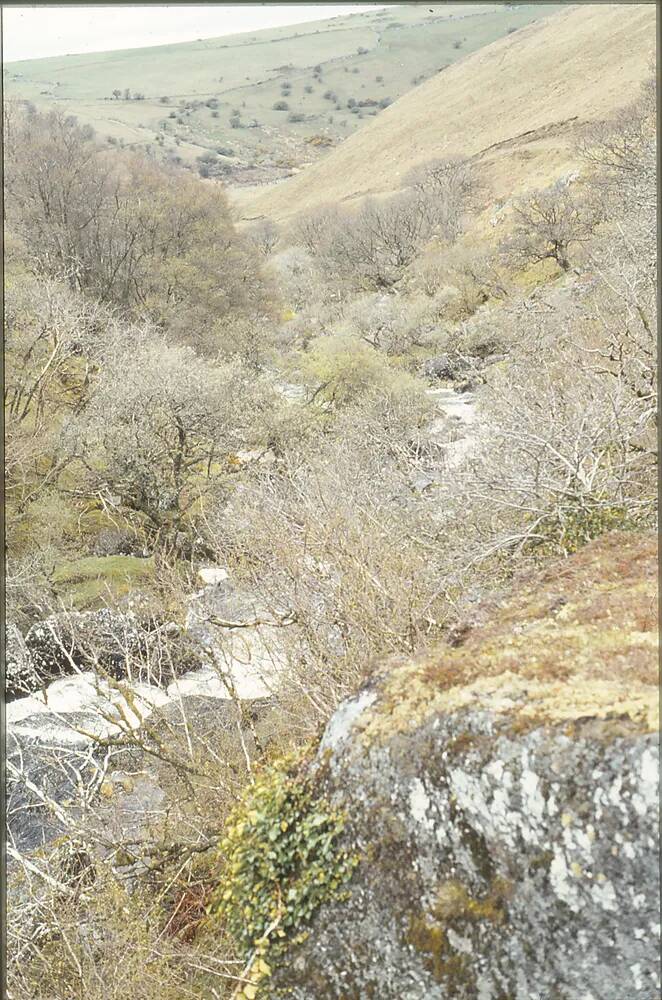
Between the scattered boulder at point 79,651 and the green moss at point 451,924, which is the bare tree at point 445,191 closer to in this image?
the scattered boulder at point 79,651

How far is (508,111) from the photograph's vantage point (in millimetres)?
64750

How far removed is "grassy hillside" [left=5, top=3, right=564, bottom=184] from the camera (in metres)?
105

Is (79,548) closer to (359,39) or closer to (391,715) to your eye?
(391,715)

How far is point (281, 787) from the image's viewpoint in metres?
3.46

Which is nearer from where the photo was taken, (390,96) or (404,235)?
(404,235)

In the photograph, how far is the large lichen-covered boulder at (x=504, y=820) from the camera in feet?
8.07

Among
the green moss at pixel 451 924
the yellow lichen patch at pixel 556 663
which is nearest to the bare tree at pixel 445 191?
the yellow lichen patch at pixel 556 663

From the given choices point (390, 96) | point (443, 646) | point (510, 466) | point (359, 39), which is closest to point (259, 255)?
point (510, 466)

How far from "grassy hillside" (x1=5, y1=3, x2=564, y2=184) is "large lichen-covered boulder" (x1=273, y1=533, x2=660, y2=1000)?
10160 cm

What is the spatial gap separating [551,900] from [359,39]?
157688 millimetres

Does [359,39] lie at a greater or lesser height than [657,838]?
greater

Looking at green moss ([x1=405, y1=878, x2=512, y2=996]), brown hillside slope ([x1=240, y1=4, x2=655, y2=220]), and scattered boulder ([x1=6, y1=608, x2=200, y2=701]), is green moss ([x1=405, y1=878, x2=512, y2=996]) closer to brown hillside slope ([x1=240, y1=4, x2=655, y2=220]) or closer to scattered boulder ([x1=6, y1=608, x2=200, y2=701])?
scattered boulder ([x1=6, y1=608, x2=200, y2=701])

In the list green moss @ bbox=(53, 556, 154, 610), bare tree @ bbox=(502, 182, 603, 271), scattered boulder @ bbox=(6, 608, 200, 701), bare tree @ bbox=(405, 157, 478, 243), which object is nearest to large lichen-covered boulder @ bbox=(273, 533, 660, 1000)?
scattered boulder @ bbox=(6, 608, 200, 701)

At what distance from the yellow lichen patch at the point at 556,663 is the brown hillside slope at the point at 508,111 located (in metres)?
45.1
